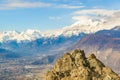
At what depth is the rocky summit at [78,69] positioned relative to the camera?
57.2m

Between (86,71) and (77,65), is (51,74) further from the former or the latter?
(86,71)

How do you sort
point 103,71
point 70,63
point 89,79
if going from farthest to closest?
point 70,63
point 103,71
point 89,79

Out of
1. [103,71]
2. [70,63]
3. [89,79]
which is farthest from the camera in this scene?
[70,63]

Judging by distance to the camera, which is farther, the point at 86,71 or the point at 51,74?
the point at 51,74

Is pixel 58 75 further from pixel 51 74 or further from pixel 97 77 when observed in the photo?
pixel 97 77

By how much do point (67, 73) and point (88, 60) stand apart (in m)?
5.21

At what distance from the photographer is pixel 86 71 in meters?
56.1

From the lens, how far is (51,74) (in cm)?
6319

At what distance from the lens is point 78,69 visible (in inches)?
2271

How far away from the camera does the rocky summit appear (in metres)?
57.2

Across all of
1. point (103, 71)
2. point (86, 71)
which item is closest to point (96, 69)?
point (103, 71)

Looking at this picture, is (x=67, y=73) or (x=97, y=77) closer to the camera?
(x=97, y=77)

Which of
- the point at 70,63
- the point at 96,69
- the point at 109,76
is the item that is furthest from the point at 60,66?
the point at 109,76

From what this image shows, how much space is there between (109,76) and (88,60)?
8855 mm
